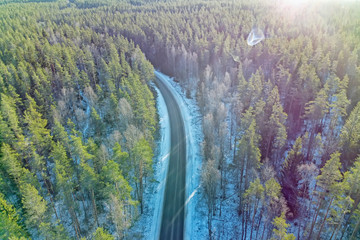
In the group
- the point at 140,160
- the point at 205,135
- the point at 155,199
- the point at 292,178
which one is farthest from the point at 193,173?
the point at 292,178

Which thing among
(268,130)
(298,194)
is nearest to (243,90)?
(268,130)

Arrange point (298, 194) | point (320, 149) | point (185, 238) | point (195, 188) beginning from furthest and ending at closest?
point (320, 149)
point (195, 188)
point (298, 194)
point (185, 238)

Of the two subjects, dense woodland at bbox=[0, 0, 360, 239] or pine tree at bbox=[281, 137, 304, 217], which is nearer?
dense woodland at bbox=[0, 0, 360, 239]

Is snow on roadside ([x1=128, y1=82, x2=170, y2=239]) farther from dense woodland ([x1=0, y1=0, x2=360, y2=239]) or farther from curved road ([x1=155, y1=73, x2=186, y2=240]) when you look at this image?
dense woodland ([x1=0, y1=0, x2=360, y2=239])

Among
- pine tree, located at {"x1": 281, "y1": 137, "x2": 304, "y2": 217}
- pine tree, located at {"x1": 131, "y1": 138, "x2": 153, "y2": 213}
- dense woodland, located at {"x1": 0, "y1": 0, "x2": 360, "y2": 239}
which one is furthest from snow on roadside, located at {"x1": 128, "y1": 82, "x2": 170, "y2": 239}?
pine tree, located at {"x1": 281, "y1": 137, "x2": 304, "y2": 217}

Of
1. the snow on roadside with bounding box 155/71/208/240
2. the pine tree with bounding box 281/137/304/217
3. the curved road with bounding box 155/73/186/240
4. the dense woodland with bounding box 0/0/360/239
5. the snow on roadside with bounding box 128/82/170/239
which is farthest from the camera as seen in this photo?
the pine tree with bounding box 281/137/304/217

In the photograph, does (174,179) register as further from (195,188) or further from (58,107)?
(58,107)
